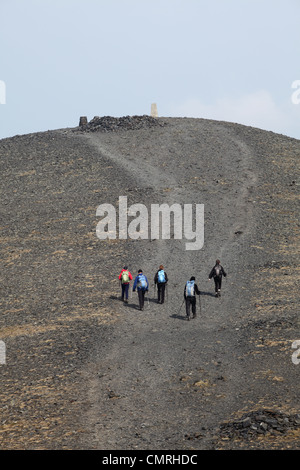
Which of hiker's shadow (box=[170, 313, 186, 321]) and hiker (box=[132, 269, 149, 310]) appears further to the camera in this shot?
hiker (box=[132, 269, 149, 310])

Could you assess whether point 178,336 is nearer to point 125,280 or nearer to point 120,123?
point 125,280

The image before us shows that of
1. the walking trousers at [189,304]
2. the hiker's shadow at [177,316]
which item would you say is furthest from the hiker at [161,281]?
the walking trousers at [189,304]

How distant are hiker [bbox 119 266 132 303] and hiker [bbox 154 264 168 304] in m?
1.28

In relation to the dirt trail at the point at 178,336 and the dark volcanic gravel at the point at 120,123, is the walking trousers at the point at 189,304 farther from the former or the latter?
the dark volcanic gravel at the point at 120,123

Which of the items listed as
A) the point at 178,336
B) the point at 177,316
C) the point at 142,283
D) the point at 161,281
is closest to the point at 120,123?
the point at 161,281

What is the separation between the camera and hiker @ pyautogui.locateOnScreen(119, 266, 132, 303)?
109 ft

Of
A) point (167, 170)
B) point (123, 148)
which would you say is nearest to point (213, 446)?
point (167, 170)

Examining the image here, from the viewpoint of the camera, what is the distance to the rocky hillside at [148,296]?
20406mm

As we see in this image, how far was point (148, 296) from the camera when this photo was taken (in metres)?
34.7

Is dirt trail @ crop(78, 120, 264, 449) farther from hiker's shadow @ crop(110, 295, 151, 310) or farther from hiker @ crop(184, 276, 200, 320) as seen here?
hiker @ crop(184, 276, 200, 320)

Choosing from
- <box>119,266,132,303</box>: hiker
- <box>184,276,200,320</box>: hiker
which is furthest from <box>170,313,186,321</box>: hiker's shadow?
<box>119,266,132,303</box>: hiker

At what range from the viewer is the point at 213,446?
18.1 meters

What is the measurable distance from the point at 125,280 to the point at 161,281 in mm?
1688
